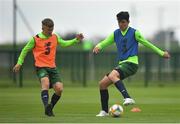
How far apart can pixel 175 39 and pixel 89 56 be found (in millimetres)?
8968

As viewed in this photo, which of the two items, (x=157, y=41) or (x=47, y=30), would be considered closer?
(x=47, y=30)

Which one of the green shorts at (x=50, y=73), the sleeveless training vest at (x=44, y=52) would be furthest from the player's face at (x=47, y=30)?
the green shorts at (x=50, y=73)

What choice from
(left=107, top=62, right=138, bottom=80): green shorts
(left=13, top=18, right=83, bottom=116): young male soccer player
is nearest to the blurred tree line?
Result: (left=13, top=18, right=83, bottom=116): young male soccer player

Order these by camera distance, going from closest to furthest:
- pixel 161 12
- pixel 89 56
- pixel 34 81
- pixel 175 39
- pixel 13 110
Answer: pixel 13 110 < pixel 34 81 < pixel 89 56 < pixel 161 12 < pixel 175 39

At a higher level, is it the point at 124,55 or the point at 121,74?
the point at 124,55

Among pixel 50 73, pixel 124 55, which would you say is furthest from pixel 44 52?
pixel 124 55

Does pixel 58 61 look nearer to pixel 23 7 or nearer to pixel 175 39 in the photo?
pixel 23 7

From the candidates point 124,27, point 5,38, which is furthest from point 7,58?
point 124,27

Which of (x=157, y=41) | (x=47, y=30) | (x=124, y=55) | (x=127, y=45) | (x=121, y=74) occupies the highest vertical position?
(x=47, y=30)

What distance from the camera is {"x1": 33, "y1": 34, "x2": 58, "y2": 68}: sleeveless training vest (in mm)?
15398

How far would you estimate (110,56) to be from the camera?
3622 centimetres

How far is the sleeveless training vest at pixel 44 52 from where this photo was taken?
15398mm

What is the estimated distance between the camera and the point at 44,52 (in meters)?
15.4

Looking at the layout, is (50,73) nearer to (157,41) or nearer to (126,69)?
(126,69)
